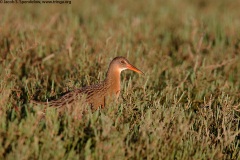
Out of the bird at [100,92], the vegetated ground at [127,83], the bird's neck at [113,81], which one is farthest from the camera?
the bird's neck at [113,81]

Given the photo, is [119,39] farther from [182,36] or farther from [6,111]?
[6,111]

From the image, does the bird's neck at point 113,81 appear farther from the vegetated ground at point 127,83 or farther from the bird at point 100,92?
the vegetated ground at point 127,83

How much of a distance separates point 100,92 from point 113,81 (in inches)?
13.5

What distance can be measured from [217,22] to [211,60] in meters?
2.65

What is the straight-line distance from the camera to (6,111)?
4.59 meters

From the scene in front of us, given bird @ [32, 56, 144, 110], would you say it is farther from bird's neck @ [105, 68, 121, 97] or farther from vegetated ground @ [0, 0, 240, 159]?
vegetated ground @ [0, 0, 240, 159]

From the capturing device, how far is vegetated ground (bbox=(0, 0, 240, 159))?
4164 millimetres

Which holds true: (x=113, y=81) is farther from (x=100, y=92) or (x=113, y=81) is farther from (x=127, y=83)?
(x=127, y=83)

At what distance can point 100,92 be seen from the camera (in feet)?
17.7

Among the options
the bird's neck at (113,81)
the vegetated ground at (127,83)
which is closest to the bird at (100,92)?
the bird's neck at (113,81)

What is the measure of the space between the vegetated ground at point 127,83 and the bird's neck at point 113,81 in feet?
0.37

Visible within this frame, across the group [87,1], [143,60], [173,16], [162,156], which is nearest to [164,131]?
[162,156]

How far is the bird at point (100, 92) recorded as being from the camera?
496 cm

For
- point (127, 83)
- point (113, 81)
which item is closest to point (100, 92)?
point (113, 81)
